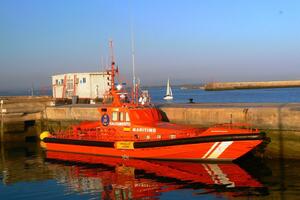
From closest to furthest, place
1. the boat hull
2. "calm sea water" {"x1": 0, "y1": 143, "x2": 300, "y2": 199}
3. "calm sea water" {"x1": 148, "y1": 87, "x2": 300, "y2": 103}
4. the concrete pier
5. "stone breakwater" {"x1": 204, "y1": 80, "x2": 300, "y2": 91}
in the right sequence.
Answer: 1. "calm sea water" {"x1": 0, "y1": 143, "x2": 300, "y2": 199}
2. the boat hull
3. the concrete pier
4. "calm sea water" {"x1": 148, "y1": 87, "x2": 300, "y2": 103}
5. "stone breakwater" {"x1": 204, "y1": 80, "x2": 300, "y2": 91}

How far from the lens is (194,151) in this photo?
18.2 m

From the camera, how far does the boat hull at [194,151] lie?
1741 cm

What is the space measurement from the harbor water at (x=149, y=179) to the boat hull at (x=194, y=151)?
1.12 ft

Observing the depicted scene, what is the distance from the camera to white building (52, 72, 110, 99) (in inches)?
1563

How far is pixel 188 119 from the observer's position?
2230cm

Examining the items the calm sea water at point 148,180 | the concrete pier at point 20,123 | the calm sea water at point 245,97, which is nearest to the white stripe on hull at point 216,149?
the calm sea water at point 148,180

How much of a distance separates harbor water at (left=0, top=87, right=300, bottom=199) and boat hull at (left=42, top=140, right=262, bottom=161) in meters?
0.34

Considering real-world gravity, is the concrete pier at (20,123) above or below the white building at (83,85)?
below

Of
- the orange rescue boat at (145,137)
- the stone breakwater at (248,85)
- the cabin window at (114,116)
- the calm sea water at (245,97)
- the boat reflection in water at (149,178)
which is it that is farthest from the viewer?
the stone breakwater at (248,85)

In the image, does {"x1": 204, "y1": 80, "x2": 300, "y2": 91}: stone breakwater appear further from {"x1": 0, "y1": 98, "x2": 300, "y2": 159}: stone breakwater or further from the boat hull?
the boat hull

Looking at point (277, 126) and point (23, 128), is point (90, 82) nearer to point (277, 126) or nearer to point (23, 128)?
point (23, 128)

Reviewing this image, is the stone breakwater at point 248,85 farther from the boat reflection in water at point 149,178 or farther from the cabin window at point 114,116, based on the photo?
the boat reflection in water at point 149,178

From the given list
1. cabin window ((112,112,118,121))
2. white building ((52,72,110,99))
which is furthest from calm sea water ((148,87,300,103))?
cabin window ((112,112,118,121))

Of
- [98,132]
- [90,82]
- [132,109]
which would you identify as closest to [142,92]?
[132,109]
